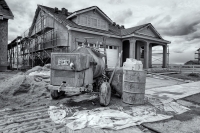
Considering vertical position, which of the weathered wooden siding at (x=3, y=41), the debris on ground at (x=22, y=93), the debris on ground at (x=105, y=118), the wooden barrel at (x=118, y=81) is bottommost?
the debris on ground at (x=105, y=118)

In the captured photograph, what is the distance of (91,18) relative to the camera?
1614 centimetres

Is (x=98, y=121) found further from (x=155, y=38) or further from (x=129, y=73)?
(x=155, y=38)

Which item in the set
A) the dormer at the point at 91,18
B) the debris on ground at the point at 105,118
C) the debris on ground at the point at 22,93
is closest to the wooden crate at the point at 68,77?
the debris on ground at the point at 105,118

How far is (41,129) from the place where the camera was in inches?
132

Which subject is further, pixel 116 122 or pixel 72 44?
pixel 72 44

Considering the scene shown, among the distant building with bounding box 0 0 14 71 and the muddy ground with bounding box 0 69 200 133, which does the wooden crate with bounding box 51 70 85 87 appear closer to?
the muddy ground with bounding box 0 69 200 133

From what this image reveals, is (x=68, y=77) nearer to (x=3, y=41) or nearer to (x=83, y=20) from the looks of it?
(x=3, y=41)

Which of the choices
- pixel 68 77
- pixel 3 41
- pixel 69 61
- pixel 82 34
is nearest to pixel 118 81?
pixel 68 77

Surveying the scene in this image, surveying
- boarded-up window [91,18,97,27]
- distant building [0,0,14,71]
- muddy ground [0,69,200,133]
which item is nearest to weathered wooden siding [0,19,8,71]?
distant building [0,0,14,71]

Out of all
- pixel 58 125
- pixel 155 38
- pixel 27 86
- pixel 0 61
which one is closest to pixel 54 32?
pixel 0 61

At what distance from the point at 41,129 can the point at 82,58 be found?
7.05 ft

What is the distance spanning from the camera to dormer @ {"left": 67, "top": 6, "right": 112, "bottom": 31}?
15.2 metres

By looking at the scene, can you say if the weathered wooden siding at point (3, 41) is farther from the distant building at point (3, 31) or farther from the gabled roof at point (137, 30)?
the gabled roof at point (137, 30)

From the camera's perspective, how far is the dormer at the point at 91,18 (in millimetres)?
15234
